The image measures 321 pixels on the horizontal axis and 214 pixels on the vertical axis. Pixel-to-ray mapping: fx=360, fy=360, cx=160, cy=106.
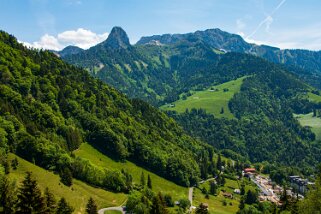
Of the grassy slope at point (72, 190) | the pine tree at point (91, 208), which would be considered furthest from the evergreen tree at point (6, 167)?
the pine tree at point (91, 208)

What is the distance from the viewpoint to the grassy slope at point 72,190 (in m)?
131

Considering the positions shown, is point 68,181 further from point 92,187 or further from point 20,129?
point 20,129

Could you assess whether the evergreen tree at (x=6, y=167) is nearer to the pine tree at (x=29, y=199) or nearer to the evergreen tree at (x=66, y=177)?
the evergreen tree at (x=66, y=177)

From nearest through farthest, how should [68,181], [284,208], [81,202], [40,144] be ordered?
[284,208] < [81,202] < [68,181] < [40,144]

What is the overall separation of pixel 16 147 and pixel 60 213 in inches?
3035

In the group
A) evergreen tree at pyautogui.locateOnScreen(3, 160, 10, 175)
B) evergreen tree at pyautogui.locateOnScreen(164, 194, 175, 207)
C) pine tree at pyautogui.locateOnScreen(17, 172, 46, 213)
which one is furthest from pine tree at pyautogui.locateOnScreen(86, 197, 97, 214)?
evergreen tree at pyautogui.locateOnScreen(164, 194, 175, 207)

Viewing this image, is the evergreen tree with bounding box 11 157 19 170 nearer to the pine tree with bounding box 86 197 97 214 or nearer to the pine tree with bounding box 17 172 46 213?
the pine tree with bounding box 86 197 97 214

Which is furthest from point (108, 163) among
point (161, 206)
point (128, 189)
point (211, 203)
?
point (161, 206)

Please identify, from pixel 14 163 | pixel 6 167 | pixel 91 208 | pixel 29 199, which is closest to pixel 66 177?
pixel 14 163

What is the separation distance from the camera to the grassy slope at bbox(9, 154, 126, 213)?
130750mm

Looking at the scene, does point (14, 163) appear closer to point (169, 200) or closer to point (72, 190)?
point (72, 190)

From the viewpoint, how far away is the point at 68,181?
14600cm

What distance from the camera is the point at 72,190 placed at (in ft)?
466

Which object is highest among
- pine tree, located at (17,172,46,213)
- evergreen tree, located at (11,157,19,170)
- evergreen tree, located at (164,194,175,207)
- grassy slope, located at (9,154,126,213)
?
pine tree, located at (17,172,46,213)
